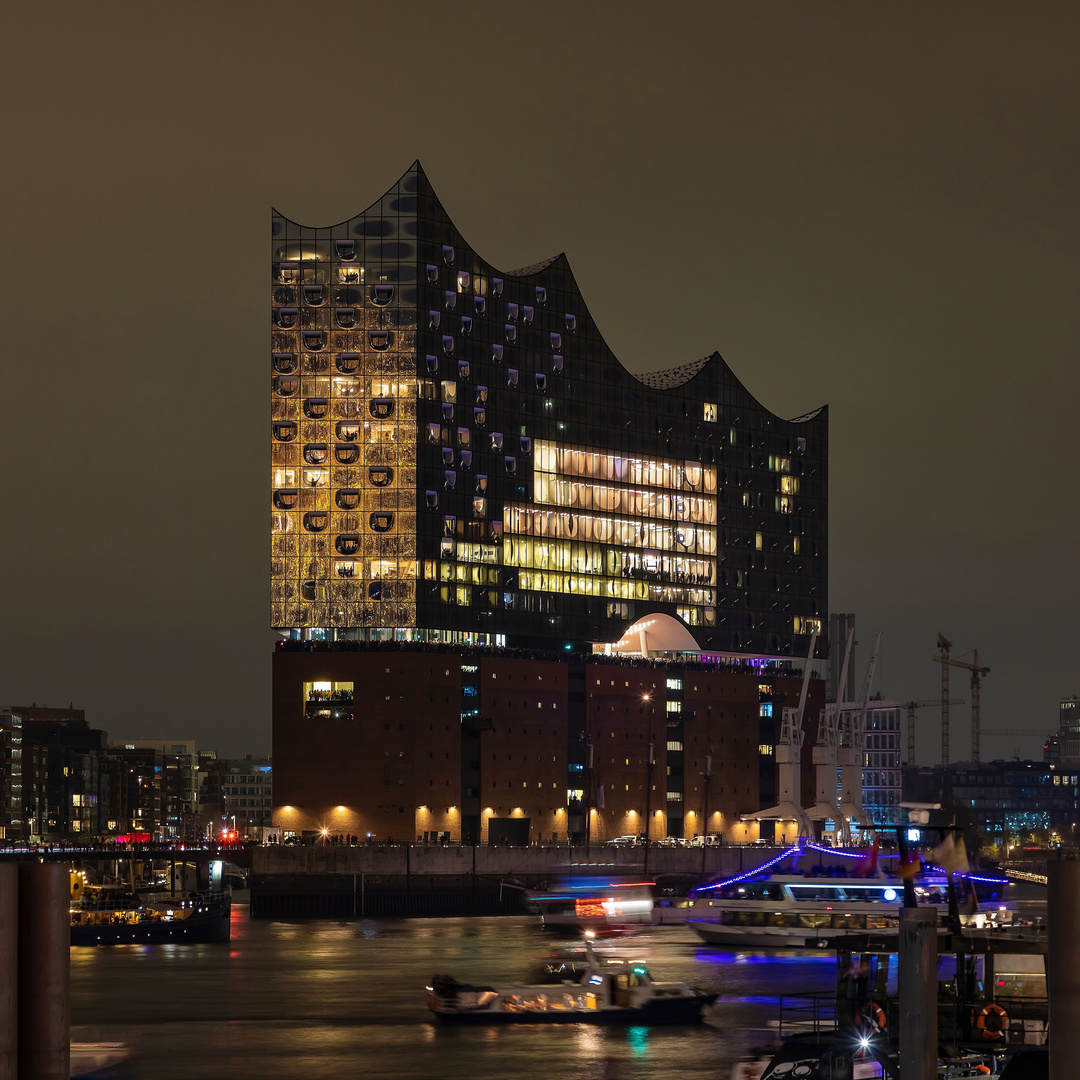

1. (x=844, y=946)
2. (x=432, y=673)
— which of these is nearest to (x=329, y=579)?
(x=432, y=673)

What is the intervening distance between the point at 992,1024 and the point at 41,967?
1146 inches

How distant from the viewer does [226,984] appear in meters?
93.6

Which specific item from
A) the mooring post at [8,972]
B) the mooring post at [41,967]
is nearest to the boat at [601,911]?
the mooring post at [41,967]

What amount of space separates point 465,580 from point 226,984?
96.1m

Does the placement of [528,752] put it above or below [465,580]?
below

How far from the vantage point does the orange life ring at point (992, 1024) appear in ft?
122

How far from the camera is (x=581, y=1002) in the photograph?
7106 centimetres

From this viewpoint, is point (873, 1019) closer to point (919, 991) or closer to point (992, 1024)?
point (992, 1024)

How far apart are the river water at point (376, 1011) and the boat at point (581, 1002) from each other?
1025 mm

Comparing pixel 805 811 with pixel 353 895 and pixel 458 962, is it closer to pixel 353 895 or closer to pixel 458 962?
pixel 353 895

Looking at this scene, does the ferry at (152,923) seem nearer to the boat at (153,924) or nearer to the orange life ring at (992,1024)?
the boat at (153,924)

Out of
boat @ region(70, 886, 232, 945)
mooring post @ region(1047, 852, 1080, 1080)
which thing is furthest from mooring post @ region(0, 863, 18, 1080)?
boat @ region(70, 886, 232, 945)

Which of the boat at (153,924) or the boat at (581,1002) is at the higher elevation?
the boat at (581,1002)

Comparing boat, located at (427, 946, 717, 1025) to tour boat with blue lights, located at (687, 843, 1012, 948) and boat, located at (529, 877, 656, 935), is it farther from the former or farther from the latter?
boat, located at (529, 877, 656, 935)
